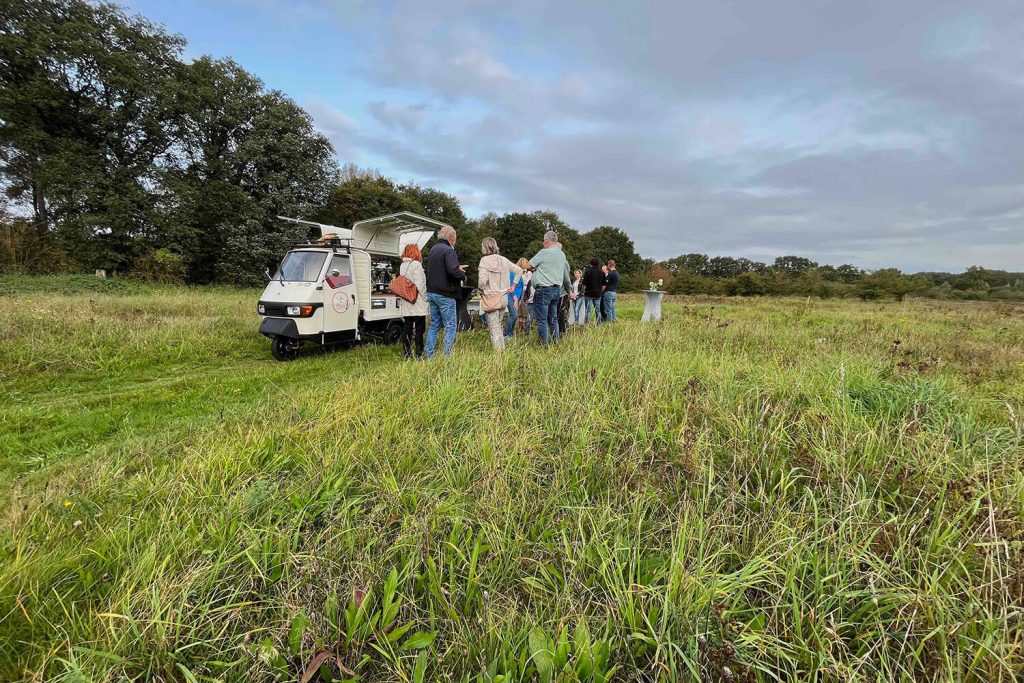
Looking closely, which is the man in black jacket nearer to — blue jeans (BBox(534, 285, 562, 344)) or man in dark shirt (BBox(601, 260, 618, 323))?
blue jeans (BBox(534, 285, 562, 344))

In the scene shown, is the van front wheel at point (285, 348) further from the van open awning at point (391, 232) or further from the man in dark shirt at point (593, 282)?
the man in dark shirt at point (593, 282)

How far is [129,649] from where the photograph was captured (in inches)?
49.9

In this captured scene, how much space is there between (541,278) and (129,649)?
611 centimetres


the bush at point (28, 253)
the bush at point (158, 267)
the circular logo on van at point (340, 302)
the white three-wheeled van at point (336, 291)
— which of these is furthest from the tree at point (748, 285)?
the bush at point (28, 253)

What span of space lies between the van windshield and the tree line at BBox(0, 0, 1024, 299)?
19805mm

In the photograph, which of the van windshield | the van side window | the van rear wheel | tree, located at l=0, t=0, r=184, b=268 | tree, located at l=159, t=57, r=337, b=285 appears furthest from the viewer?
tree, located at l=159, t=57, r=337, b=285

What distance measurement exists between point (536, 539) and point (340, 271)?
6814 mm

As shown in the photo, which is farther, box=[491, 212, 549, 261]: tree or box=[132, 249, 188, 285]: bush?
box=[491, 212, 549, 261]: tree

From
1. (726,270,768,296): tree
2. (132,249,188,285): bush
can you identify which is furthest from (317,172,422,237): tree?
(726,270,768,296): tree

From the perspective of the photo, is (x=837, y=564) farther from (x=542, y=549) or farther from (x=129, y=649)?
(x=129, y=649)

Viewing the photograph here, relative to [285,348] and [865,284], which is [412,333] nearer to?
[285,348]

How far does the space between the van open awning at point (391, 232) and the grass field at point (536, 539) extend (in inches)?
223

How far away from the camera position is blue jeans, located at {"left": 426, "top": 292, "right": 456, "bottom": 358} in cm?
603

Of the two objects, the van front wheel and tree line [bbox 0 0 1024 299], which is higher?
tree line [bbox 0 0 1024 299]
